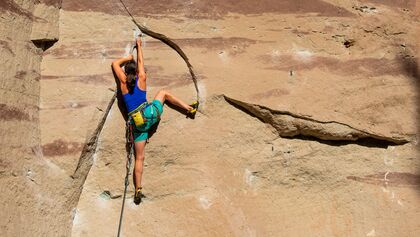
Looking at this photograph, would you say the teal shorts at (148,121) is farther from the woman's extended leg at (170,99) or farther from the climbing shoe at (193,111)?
the climbing shoe at (193,111)

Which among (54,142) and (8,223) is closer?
(8,223)

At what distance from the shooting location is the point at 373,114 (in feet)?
15.9

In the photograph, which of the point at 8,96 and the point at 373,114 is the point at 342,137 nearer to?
the point at 373,114

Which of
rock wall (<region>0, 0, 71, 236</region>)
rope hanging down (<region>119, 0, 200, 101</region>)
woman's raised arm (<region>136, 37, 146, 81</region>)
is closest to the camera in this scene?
rock wall (<region>0, 0, 71, 236</region>)

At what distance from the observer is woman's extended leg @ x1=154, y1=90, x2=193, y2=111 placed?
457 cm

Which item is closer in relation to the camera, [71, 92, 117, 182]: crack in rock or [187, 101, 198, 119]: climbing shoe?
[71, 92, 117, 182]: crack in rock

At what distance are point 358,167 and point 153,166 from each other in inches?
67.3

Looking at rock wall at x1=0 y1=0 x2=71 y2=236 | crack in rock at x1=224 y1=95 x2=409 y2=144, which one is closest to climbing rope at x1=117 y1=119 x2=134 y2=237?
rock wall at x1=0 y1=0 x2=71 y2=236

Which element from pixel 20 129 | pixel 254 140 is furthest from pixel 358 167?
pixel 20 129

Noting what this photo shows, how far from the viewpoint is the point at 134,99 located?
14.6 ft

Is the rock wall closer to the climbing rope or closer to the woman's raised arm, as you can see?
the climbing rope

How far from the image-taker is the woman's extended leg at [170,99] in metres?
4.57

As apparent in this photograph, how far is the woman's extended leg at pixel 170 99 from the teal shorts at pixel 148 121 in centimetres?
6

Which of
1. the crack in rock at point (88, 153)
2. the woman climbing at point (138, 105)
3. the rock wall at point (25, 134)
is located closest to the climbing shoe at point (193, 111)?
the woman climbing at point (138, 105)
